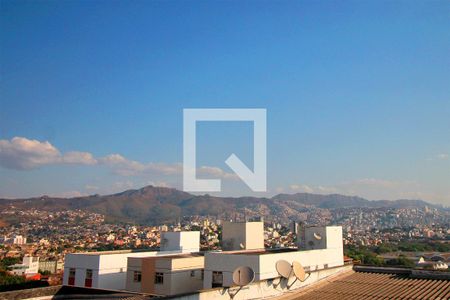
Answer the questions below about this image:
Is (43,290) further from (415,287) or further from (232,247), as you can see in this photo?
(415,287)

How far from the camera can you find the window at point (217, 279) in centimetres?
1833

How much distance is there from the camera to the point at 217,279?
18.5m

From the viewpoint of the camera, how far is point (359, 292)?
13562 millimetres

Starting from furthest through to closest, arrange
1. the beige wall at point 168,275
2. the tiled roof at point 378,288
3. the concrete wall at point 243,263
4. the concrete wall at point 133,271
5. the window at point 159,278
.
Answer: the concrete wall at point 133,271, the window at point 159,278, the beige wall at point 168,275, the concrete wall at point 243,263, the tiled roof at point 378,288

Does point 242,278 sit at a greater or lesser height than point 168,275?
greater

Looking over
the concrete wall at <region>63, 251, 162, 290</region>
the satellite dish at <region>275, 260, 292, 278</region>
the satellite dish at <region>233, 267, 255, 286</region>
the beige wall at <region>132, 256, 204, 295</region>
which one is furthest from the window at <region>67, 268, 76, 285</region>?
the satellite dish at <region>233, 267, 255, 286</region>

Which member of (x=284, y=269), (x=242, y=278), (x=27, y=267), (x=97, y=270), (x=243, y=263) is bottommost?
(x=27, y=267)

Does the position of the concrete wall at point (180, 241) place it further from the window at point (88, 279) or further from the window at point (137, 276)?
the window at point (137, 276)

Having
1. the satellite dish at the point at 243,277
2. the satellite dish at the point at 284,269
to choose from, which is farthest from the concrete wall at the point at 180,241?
the satellite dish at the point at 243,277

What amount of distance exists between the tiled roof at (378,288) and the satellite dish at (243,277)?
6.75ft

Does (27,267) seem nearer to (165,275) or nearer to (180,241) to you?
(180,241)

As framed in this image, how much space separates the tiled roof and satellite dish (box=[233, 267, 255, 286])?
206 centimetres

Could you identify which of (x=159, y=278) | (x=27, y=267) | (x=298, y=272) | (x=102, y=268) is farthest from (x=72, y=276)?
(x=27, y=267)

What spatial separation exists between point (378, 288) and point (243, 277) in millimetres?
5001
